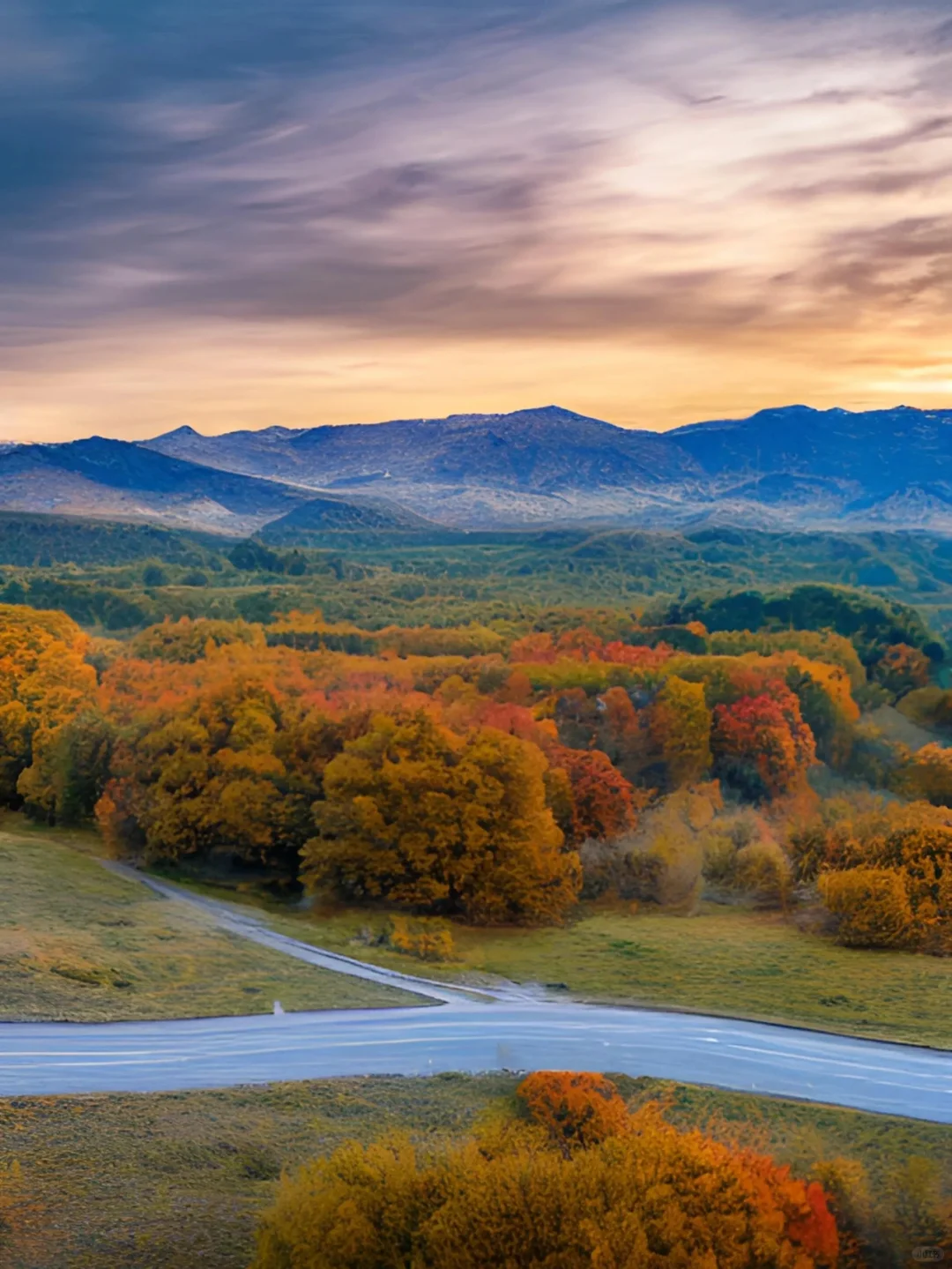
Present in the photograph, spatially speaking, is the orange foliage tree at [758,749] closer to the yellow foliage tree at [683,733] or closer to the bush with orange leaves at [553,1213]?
the yellow foliage tree at [683,733]

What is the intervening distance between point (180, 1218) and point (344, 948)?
24677 mm

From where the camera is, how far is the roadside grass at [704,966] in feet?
137

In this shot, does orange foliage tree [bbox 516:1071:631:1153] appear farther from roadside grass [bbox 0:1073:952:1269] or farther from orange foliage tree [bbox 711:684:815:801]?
orange foliage tree [bbox 711:684:815:801]

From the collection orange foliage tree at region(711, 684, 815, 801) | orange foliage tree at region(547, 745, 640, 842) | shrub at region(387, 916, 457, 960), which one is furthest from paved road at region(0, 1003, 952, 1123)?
orange foliage tree at region(711, 684, 815, 801)

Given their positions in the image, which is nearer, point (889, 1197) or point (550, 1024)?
point (889, 1197)

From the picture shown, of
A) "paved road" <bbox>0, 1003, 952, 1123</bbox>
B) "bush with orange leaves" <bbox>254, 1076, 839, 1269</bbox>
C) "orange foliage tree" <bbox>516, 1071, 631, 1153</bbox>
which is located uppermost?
"bush with orange leaves" <bbox>254, 1076, 839, 1269</bbox>

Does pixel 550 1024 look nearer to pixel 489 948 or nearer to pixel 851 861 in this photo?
pixel 489 948

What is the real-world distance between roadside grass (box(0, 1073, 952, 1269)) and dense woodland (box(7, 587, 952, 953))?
23557 mm

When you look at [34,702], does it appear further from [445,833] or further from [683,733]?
[683,733]

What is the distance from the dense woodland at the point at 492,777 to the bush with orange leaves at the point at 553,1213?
29.9m

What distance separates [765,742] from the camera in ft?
275

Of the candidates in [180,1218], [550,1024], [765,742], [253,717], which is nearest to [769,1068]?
[550,1024]

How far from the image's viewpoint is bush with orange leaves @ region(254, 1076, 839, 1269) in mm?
22906

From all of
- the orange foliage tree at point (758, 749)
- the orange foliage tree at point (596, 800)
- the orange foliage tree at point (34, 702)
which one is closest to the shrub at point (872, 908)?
the orange foliage tree at point (596, 800)
